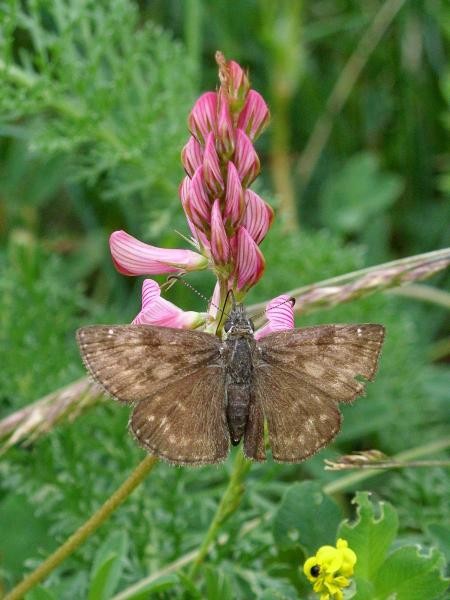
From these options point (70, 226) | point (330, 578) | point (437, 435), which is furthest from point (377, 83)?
point (330, 578)

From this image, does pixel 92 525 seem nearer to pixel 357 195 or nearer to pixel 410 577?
pixel 410 577

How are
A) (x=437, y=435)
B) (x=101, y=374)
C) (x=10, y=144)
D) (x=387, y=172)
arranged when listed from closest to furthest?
(x=101, y=374)
(x=437, y=435)
(x=10, y=144)
(x=387, y=172)

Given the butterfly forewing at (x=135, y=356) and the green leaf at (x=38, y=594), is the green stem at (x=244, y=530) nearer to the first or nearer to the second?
the green leaf at (x=38, y=594)

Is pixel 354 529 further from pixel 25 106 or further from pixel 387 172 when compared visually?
pixel 387 172

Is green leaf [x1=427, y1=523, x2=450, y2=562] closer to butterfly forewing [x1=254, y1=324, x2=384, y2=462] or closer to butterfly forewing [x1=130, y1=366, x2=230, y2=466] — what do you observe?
butterfly forewing [x1=254, y1=324, x2=384, y2=462]

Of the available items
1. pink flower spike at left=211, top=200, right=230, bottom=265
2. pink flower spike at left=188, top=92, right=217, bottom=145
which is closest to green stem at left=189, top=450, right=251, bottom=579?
pink flower spike at left=211, top=200, right=230, bottom=265

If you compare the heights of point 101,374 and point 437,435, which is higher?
point 101,374
